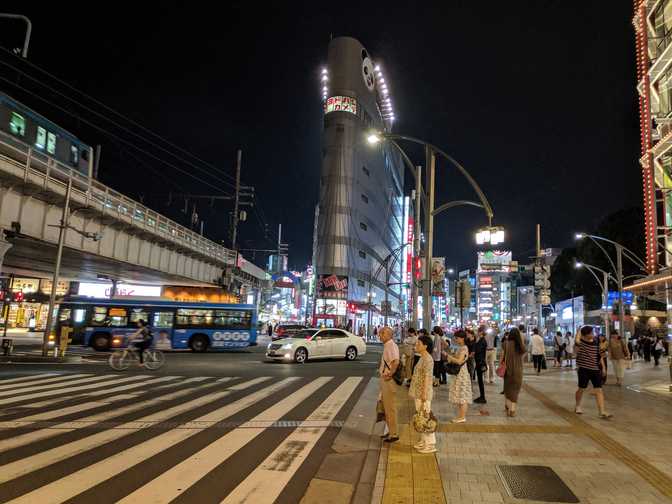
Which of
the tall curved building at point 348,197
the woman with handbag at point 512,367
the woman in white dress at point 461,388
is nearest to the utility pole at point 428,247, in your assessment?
the woman with handbag at point 512,367

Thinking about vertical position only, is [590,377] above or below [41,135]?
below

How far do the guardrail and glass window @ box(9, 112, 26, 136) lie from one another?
0.91m

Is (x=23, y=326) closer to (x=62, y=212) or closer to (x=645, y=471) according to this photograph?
(x=62, y=212)

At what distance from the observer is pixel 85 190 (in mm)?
24609

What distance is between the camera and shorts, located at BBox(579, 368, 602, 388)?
31.5 ft

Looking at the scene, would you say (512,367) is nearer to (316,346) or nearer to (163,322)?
(316,346)

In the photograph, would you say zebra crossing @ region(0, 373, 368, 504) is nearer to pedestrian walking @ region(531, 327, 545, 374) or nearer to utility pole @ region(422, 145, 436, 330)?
utility pole @ region(422, 145, 436, 330)

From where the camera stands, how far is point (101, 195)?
25344 millimetres

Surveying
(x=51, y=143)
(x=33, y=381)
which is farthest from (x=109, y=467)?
(x=51, y=143)

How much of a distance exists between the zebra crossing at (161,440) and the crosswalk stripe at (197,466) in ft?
0.04

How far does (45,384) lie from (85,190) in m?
13.7

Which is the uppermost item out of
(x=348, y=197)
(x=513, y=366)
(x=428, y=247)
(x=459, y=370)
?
(x=348, y=197)

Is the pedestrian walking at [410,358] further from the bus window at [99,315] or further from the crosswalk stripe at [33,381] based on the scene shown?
the bus window at [99,315]

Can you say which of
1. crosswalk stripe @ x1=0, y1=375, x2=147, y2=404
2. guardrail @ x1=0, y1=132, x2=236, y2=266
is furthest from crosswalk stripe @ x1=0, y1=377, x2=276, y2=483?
guardrail @ x1=0, y1=132, x2=236, y2=266
